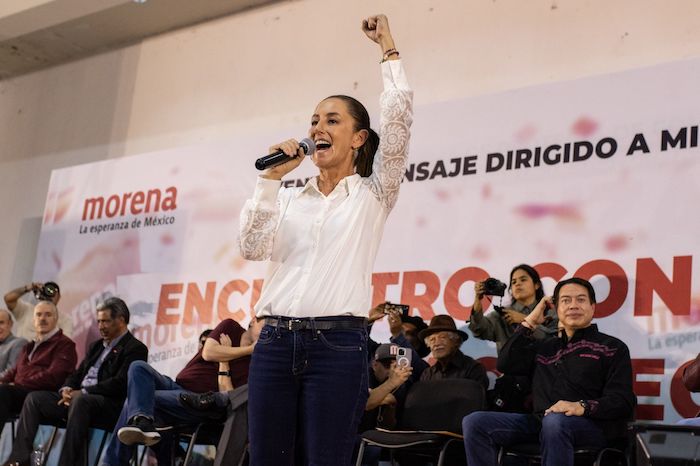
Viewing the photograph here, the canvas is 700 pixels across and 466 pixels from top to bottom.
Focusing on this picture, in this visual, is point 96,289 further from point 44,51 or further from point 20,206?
point 44,51

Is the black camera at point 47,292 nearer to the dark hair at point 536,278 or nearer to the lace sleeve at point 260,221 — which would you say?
the dark hair at point 536,278

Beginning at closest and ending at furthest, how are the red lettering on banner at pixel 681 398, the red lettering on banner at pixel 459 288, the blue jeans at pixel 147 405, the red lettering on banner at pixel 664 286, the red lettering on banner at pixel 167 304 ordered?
1. the red lettering on banner at pixel 681 398
2. the red lettering on banner at pixel 664 286
3. the blue jeans at pixel 147 405
4. the red lettering on banner at pixel 459 288
5. the red lettering on banner at pixel 167 304

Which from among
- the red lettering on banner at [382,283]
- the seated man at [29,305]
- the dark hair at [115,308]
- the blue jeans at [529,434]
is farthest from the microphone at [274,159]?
the seated man at [29,305]

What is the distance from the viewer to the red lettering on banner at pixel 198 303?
639 centimetres

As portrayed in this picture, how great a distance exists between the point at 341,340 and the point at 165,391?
3.25m

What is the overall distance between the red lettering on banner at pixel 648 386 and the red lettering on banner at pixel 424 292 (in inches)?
50.8

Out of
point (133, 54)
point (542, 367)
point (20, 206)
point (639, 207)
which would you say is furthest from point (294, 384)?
point (20, 206)

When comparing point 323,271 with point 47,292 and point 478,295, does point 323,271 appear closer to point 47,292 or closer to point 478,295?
point 478,295

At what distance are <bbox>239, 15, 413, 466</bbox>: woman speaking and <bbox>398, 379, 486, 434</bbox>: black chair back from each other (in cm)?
250

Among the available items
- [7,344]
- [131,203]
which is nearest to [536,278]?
[131,203]

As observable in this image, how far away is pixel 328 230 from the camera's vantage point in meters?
2.08

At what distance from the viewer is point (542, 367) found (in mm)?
4203

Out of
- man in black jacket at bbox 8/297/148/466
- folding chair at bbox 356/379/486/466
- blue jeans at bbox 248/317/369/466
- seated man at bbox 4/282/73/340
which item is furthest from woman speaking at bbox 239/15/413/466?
seated man at bbox 4/282/73/340

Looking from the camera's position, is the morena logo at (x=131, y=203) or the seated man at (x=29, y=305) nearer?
the morena logo at (x=131, y=203)
